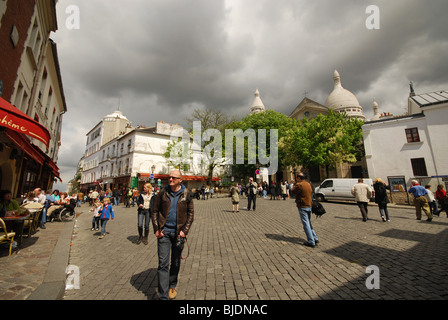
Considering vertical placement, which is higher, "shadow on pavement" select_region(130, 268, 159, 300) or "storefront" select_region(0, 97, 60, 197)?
"storefront" select_region(0, 97, 60, 197)

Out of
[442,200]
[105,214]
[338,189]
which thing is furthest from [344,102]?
[105,214]

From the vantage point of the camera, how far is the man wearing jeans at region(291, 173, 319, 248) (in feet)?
16.4

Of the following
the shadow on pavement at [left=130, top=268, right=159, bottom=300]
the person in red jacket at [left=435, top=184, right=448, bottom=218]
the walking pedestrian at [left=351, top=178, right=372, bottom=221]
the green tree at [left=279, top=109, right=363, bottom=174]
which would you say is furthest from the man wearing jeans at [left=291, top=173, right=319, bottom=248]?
the green tree at [left=279, top=109, right=363, bottom=174]

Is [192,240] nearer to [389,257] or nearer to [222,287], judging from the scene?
[222,287]

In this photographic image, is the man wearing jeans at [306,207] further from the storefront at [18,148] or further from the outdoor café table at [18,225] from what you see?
the outdoor café table at [18,225]

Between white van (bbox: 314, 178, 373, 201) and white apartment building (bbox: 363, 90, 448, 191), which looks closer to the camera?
white van (bbox: 314, 178, 373, 201)

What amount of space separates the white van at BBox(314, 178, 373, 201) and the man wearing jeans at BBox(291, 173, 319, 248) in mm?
11052

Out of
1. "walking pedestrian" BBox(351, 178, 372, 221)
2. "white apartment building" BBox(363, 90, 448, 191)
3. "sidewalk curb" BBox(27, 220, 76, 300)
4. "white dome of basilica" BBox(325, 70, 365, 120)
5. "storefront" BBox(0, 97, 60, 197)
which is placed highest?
"white dome of basilica" BBox(325, 70, 365, 120)

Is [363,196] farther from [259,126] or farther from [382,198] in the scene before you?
[259,126]

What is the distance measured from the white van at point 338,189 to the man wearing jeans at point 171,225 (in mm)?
14466

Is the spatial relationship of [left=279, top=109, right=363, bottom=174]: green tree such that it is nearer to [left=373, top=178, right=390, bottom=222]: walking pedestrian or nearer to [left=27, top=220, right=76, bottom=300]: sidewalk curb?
[left=373, top=178, right=390, bottom=222]: walking pedestrian

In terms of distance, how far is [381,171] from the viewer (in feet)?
69.7

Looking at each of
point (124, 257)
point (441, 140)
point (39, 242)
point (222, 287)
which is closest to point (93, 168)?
point (39, 242)

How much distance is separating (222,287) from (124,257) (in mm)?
2850
